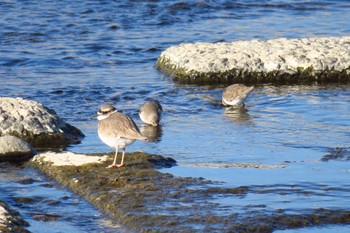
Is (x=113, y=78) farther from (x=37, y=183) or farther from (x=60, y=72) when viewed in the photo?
(x=37, y=183)

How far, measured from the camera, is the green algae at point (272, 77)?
603 inches

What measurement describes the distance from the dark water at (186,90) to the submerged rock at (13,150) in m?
0.49

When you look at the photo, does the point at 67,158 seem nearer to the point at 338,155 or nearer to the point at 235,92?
the point at 338,155

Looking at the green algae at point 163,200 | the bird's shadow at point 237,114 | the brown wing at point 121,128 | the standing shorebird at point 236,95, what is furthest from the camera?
the standing shorebird at point 236,95

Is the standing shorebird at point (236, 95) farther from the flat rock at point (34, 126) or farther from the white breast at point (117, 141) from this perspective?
the white breast at point (117, 141)

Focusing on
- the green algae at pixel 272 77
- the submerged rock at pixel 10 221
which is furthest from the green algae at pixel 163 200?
the green algae at pixel 272 77

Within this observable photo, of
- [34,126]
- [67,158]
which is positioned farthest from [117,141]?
[34,126]

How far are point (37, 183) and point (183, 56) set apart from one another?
7.07 meters

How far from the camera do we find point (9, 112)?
36.3ft

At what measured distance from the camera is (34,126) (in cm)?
1100

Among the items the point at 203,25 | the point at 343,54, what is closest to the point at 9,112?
the point at 343,54

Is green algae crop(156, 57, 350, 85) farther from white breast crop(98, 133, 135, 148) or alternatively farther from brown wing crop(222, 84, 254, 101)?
white breast crop(98, 133, 135, 148)

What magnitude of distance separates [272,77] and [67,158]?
20.9 feet

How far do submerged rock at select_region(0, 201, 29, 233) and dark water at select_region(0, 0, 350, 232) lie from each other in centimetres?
20
